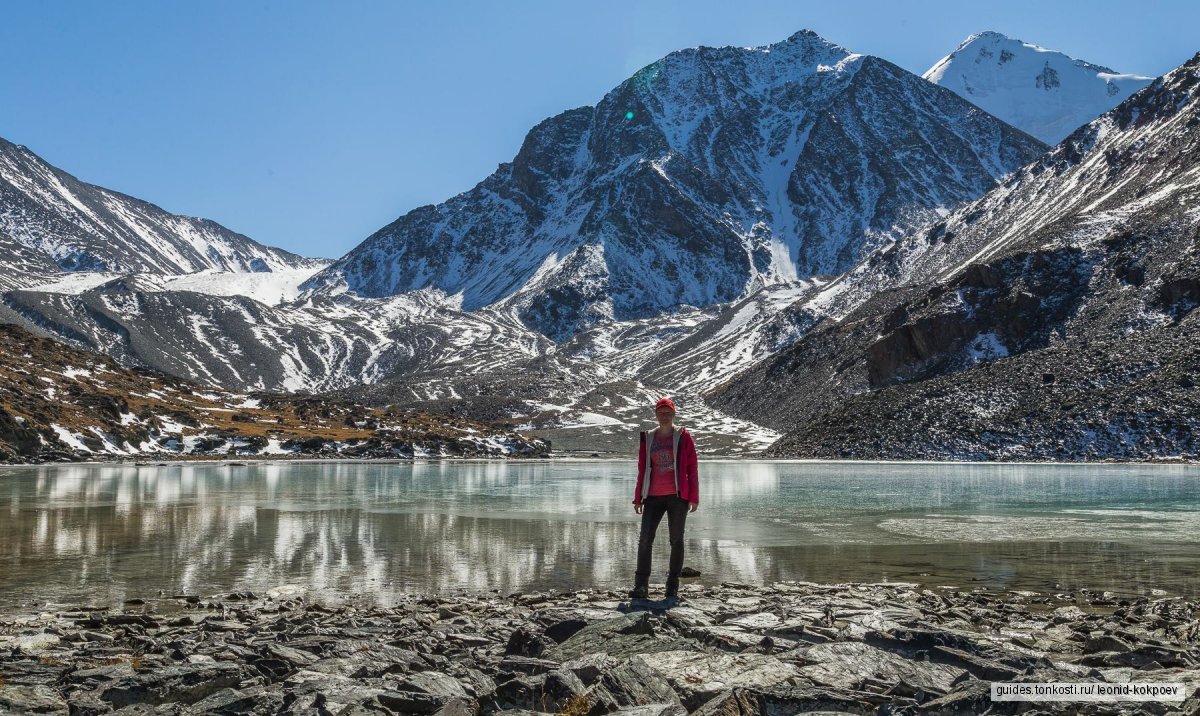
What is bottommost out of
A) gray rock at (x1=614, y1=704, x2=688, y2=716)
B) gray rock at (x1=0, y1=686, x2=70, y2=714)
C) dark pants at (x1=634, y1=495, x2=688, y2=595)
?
gray rock at (x1=0, y1=686, x2=70, y2=714)

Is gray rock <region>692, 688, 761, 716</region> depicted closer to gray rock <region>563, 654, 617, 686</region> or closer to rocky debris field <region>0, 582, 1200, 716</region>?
rocky debris field <region>0, 582, 1200, 716</region>

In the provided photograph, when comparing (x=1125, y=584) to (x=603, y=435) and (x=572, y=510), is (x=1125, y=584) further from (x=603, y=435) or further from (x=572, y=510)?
(x=603, y=435)

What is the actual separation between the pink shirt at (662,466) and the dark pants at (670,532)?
0.47ft

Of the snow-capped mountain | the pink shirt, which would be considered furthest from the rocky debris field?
the snow-capped mountain

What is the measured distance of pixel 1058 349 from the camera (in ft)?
369

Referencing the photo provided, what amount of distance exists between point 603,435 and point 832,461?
80612mm

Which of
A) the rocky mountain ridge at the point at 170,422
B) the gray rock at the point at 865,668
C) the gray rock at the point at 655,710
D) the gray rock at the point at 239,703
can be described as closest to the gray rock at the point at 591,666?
the gray rock at the point at 655,710

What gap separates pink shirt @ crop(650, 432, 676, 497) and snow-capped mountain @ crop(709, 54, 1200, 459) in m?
91.4

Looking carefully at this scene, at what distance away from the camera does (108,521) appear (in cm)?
3388

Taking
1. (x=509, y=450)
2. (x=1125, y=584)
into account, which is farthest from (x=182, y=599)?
(x=509, y=450)

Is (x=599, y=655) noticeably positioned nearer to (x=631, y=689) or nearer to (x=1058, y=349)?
(x=631, y=689)

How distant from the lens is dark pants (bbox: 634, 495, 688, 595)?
1538cm

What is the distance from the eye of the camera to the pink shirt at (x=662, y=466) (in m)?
15.6

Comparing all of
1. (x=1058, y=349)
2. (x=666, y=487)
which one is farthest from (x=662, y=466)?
(x=1058, y=349)
